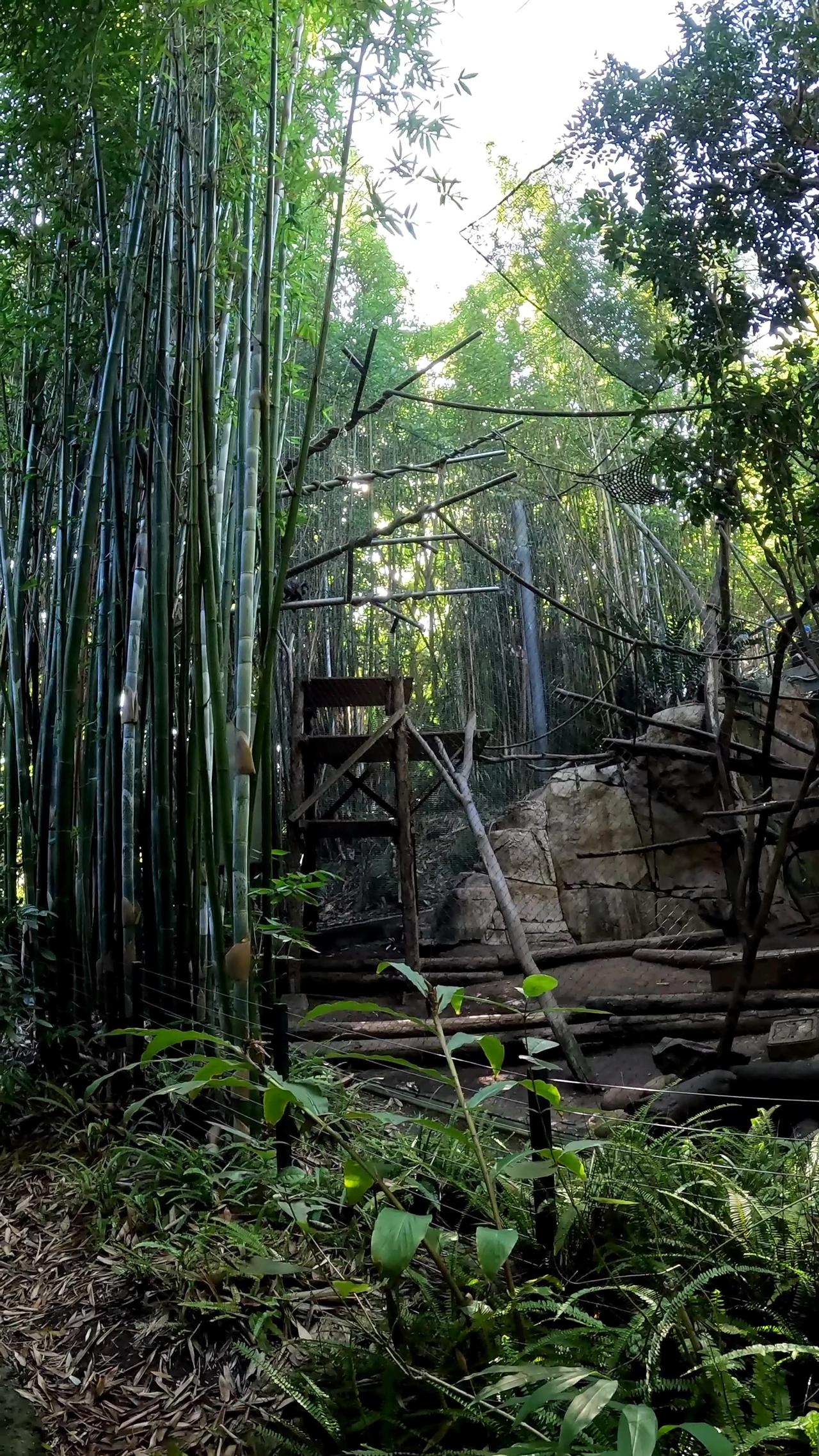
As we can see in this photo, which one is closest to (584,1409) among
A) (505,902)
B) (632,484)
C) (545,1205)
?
(545,1205)

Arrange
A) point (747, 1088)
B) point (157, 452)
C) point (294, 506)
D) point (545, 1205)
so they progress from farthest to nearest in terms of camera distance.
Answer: point (747, 1088) < point (157, 452) < point (294, 506) < point (545, 1205)

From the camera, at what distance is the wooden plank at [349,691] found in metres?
6.02

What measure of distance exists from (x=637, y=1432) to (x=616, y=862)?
571 cm

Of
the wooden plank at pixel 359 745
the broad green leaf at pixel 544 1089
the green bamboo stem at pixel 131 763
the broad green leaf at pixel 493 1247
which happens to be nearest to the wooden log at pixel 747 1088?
the green bamboo stem at pixel 131 763

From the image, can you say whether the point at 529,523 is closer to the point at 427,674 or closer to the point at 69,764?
the point at 427,674

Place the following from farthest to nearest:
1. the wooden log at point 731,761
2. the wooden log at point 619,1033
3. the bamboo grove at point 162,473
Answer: the wooden log at point 731,761
the wooden log at point 619,1033
the bamboo grove at point 162,473

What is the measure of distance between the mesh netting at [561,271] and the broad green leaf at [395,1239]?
3802 mm

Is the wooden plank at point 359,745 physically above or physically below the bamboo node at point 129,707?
below

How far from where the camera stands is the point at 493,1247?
3.63ft

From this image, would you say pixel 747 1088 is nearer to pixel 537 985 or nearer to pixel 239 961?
pixel 239 961

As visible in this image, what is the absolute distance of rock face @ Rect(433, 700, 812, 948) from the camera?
638cm

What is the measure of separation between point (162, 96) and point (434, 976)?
406 centimetres

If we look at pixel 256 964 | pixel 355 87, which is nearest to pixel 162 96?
pixel 355 87

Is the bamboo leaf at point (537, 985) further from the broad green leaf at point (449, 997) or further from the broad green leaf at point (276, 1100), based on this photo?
the broad green leaf at point (276, 1100)
